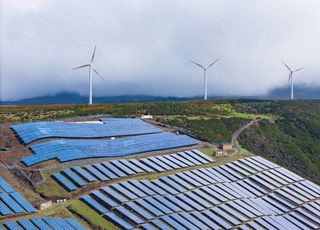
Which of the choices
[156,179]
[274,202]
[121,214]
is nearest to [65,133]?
[156,179]

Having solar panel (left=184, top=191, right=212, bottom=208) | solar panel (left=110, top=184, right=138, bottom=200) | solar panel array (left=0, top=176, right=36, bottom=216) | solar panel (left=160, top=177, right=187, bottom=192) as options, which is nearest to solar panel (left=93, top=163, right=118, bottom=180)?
solar panel (left=110, top=184, right=138, bottom=200)

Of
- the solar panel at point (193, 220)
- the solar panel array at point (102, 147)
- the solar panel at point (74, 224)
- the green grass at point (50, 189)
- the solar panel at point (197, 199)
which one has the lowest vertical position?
the solar panel at point (193, 220)

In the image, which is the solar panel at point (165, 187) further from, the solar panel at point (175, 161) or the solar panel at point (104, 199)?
the solar panel at point (104, 199)

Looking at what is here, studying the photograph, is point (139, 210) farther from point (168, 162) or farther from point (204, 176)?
point (168, 162)

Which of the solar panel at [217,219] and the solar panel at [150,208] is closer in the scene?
the solar panel at [150,208]

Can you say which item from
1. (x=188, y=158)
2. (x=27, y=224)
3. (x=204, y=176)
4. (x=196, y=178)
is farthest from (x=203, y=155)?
(x=27, y=224)

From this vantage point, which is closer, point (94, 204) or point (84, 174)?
point (94, 204)

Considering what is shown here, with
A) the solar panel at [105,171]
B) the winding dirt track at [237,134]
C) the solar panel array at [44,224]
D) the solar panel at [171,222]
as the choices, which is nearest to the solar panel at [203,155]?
the winding dirt track at [237,134]
